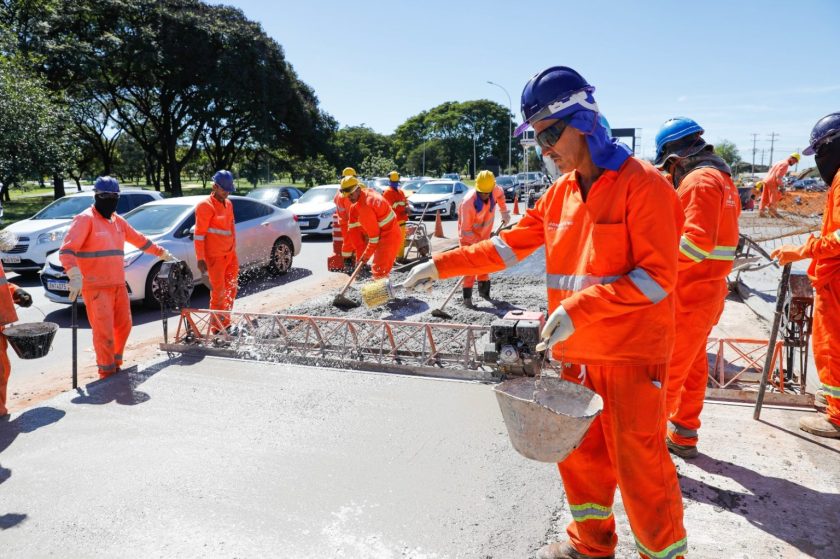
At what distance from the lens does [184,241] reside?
28.8 feet

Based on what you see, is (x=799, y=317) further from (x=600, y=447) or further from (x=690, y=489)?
(x=600, y=447)

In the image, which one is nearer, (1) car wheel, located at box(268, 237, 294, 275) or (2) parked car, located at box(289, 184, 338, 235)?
(1) car wheel, located at box(268, 237, 294, 275)

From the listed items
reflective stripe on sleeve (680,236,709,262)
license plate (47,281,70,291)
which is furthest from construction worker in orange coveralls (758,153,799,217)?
license plate (47,281,70,291)

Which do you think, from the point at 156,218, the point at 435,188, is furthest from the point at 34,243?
the point at 435,188

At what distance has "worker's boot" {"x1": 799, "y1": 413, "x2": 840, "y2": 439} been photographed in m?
3.74

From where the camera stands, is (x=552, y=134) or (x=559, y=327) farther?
(x=552, y=134)

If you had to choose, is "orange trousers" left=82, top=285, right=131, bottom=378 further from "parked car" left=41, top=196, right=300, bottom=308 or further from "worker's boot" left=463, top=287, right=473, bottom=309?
"worker's boot" left=463, top=287, right=473, bottom=309

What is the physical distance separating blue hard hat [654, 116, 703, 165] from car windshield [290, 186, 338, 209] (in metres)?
14.4

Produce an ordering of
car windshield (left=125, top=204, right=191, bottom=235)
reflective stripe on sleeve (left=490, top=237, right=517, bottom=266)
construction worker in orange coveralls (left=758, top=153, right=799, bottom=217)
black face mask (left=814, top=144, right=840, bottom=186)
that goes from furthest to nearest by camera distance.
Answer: construction worker in orange coveralls (left=758, top=153, right=799, bottom=217)
car windshield (left=125, top=204, right=191, bottom=235)
black face mask (left=814, top=144, right=840, bottom=186)
reflective stripe on sleeve (left=490, top=237, right=517, bottom=266)

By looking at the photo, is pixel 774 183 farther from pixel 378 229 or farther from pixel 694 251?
pixel 694 251

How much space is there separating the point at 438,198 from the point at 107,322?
59.2ft

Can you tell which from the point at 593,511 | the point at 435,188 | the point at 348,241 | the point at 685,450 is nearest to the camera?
the point at 593,511

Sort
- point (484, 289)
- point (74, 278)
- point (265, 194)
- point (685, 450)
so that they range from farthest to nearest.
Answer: point (265, 194), point (484, 289), point (74, 278), point (685, 450)

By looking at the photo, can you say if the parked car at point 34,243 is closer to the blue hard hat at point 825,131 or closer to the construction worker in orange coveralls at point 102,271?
the construction worker in orange coveralls at point 102,271
